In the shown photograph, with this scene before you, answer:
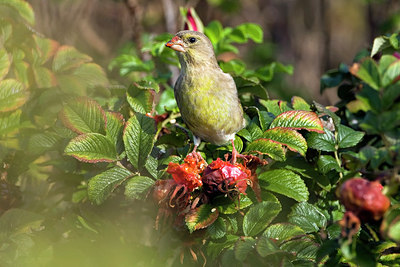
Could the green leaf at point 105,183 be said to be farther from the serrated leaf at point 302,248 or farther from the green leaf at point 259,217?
the serrated leaf at point 302,248

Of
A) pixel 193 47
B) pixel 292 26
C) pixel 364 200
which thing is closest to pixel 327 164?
pixel 364 200

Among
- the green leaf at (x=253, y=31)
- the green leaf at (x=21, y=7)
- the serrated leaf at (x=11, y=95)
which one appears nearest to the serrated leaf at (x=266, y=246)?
the serrated leaf at (x=11, y=95)

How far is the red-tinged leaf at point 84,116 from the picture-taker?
148cm

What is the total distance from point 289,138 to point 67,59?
33.4 inches

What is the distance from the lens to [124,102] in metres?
1.74

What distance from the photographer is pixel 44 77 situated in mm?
1699

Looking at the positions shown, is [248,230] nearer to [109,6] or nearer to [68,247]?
[68,247]

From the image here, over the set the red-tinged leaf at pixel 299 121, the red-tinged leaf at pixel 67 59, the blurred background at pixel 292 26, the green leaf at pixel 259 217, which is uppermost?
the red-tinged leaf at pixel 67 59

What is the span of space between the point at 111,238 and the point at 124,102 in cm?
47

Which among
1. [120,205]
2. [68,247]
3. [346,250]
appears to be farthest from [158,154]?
[346,250]

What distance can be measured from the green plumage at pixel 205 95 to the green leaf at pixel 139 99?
24 cm

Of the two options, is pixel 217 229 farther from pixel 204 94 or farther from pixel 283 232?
pixel 204 94

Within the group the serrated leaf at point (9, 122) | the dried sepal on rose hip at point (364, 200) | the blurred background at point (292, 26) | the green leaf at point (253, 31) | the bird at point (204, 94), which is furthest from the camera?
the blurred background at point (292, 26)

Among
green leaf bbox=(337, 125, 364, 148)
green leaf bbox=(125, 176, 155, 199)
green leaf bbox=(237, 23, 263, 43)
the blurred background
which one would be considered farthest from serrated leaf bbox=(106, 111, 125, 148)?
the blurred background
